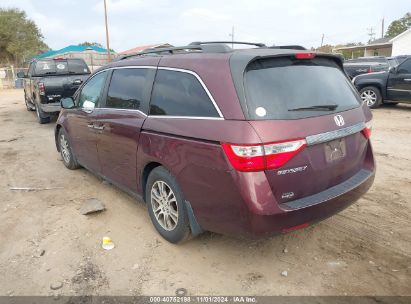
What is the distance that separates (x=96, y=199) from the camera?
491cm

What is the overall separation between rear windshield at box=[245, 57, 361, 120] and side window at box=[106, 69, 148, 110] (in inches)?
56.5

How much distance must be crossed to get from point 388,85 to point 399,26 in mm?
63636

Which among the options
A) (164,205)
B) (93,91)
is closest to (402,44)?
(93,91)

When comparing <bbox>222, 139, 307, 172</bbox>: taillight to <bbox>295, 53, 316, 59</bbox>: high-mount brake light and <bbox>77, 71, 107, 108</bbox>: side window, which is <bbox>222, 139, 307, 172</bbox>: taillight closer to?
<bbox>295, 53, 316, 59</bbox>: high-mount brake light

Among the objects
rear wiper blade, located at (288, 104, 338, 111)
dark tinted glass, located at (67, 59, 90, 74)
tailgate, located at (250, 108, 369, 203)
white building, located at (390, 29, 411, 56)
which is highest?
white building, located at (390, 29, 411, 56)

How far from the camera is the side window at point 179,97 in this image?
3.13 meters

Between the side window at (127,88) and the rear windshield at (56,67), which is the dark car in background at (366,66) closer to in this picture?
the rear windshield at (56,67)

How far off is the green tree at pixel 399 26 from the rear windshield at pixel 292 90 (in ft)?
228

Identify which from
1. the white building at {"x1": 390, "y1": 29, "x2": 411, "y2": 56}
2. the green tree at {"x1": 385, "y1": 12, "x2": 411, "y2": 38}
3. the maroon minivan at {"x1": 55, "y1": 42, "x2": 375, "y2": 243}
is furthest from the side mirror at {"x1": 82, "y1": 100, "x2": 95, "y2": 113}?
the green tree at {"x1": 385, "y1": 12, "x2": 411, "y2": 38}

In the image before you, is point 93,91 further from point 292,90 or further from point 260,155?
point 260,155

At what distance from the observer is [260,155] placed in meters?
2.72

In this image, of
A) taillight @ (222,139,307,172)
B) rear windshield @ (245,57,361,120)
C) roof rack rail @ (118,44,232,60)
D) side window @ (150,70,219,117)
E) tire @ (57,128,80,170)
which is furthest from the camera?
tire @ (57,128,80,170)

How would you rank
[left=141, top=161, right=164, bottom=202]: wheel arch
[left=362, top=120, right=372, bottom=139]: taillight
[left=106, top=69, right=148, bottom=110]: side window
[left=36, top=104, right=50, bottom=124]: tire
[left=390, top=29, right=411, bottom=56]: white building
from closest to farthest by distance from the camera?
1. [left=362, top=120, right=372, bottom=139]: taillight
2. [left=141, top=161, right=164, bottom=202]: wheel arch
3. [left=106, top=69, right=148, bottom=110]: side window
4. [left=36, top=104, right=50, bottom=124]: tire
5. [left=390, top=29, right=411, bottom=56]: white building

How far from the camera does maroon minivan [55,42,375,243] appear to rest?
9.14 ft
